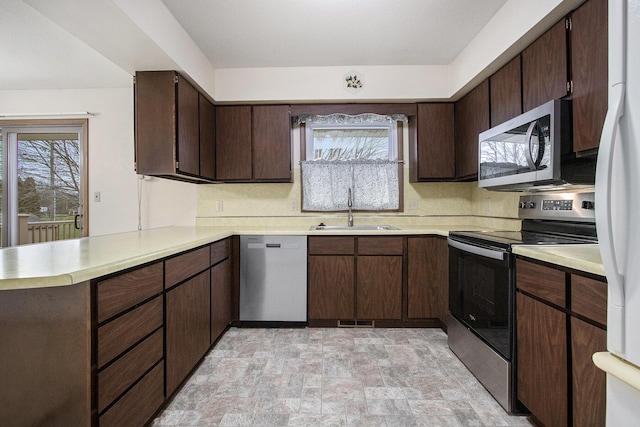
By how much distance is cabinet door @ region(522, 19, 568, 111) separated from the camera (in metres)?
1.74

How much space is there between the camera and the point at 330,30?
243 cm

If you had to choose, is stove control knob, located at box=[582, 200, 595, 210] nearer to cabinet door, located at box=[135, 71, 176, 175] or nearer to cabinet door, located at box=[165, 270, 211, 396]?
cabinet door, located at box=[165, 270, 211, 396]

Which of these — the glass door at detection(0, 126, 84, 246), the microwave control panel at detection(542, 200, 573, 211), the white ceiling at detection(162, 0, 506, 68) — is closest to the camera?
the microwave control panel at detection(542, 200, 573, 211)

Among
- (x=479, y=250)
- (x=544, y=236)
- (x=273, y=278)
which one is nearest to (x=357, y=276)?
(x=273, y=278)

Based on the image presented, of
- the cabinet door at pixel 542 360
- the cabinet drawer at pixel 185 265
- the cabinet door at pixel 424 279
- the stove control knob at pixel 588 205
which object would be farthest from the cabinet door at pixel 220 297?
the stove control knob at pixel 588 205

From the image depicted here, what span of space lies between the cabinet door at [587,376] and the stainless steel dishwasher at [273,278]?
1.97 meters

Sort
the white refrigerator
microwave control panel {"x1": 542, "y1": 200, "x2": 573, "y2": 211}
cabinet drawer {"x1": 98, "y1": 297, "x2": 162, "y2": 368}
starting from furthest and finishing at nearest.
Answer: microwave control panel {"x1": 542, "y1": 200, "x2": 573, "y2": 211}
cabinet drawer {"x1": 98, "y1": 297, "x2": 162, "y2": 368}
the white refrigerator

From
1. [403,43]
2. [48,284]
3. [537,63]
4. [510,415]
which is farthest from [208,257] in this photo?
[537,63]

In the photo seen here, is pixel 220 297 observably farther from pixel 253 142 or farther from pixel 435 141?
pixel 435 141

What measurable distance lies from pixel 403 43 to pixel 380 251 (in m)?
1.77

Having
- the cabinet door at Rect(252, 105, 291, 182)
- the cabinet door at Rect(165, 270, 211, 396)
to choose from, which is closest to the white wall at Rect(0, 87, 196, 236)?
the cabinet door at Rect(252, 105, 291, 182)

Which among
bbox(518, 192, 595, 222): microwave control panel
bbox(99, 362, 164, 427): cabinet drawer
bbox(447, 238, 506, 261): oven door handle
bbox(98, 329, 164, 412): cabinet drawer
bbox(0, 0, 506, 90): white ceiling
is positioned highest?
bbox(0, 0, 506, 90): white ceiling

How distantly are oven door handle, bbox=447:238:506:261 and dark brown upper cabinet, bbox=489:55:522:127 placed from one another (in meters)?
0.95

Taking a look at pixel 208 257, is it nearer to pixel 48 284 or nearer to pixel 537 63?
pixel 48 284
